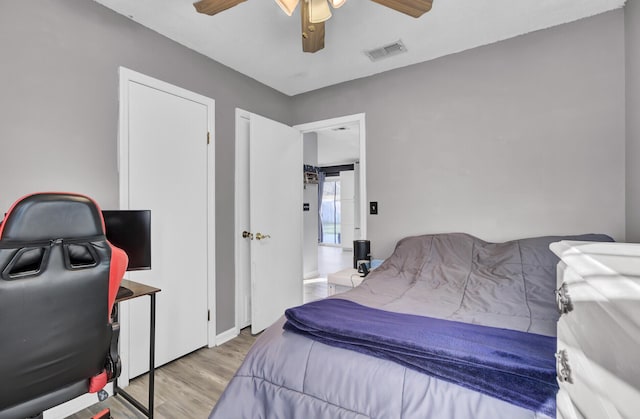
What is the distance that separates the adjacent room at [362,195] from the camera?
3.13 ft

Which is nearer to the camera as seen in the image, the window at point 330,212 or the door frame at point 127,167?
the door frame at point 127,167

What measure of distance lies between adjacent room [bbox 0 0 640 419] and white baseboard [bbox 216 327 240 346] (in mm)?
26

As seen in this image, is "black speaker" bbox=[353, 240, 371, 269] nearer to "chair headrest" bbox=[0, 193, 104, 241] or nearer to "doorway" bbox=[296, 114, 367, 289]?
"doorway" bbox=[296, 114, 367, 289]

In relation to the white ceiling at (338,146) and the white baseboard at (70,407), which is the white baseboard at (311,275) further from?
the white baseboard at (70,407)

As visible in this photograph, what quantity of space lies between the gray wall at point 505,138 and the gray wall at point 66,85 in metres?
1.98

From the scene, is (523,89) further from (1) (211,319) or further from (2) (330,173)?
(2) (330,173)

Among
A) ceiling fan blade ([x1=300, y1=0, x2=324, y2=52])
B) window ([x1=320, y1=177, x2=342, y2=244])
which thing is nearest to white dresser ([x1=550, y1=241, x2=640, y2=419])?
ceiling fan blade ([x1=300, y1=0, x2=324, y2=52])

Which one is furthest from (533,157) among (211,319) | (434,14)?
(211,319)

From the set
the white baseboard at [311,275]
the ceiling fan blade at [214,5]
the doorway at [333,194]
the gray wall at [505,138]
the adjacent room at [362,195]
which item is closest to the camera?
the adjacent room at [362,195]

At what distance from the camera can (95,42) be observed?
75.7 inches

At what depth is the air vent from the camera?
2451 millimetres

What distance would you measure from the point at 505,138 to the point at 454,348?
206 cm

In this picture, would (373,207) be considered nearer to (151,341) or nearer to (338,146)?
(151,341)

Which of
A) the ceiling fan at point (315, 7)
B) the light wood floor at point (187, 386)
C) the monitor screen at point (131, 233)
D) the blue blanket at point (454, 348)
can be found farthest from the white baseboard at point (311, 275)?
the ceiling fan at point (315, 7)
